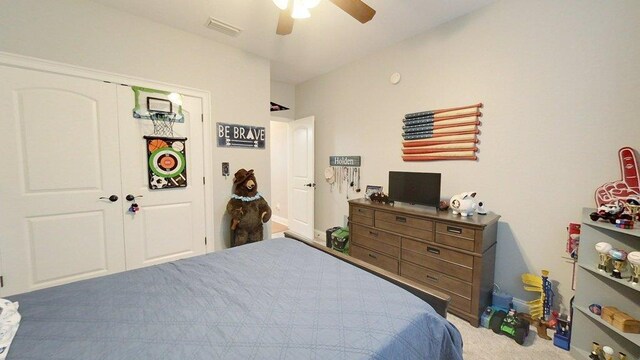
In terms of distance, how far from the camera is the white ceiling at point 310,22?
7.13ft

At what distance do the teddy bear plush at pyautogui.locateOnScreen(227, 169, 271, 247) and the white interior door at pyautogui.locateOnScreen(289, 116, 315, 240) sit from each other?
107cm

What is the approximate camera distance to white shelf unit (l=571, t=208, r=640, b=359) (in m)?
1.46

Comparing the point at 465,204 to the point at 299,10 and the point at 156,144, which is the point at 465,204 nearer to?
the point at 299,10

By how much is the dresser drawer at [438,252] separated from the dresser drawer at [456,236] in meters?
0.07

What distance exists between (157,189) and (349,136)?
98.6 inches

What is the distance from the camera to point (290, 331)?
0.87 m

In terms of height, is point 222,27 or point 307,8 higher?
point 222,27

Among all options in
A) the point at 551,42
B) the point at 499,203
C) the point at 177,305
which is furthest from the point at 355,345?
the point at 551,42

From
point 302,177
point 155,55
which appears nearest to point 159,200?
point 155,55

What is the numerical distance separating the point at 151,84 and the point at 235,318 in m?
2.56

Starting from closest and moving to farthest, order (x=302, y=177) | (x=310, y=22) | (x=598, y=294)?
(x=598, y=294)
(x=310, y=22)
(x=302, y=177)

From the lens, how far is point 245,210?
9.70ft

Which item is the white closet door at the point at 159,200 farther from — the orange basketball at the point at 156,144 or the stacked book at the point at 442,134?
the stacked book at the point at 442,134

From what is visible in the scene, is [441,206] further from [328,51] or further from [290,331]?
[328,51]
